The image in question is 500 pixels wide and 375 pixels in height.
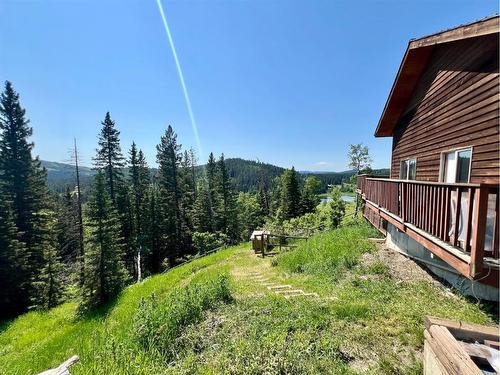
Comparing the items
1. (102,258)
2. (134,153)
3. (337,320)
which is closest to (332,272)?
(337,320)

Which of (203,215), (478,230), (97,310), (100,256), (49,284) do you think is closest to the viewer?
(478,230)

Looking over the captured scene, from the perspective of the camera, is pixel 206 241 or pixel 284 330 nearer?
pixel 284 330

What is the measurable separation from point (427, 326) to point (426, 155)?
22.1 feet

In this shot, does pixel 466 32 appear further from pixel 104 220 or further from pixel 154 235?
pixel 154 235

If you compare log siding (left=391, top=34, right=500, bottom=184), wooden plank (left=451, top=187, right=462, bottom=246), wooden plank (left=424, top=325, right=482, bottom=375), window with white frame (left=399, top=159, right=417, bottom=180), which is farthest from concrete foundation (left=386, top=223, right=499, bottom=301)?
wooden plank (left=424, top=325, right=482, bottom=375)

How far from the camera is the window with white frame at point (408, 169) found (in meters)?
9.60

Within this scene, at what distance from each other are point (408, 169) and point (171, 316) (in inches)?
396

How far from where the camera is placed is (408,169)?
10297 millimetres

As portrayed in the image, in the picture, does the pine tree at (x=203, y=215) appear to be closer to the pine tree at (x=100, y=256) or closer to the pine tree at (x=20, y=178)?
the pine tree at (x=20, y=178)

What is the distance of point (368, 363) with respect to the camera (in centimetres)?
431

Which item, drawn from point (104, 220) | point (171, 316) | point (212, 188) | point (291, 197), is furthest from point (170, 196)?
point (171, 316)

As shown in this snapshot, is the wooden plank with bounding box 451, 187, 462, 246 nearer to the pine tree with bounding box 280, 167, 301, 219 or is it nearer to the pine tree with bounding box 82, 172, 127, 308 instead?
the pine tree with bounding box 82, 172, 127, 308

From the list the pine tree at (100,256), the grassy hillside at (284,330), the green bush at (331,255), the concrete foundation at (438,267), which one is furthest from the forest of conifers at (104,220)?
the concrete foundation at (438,267)

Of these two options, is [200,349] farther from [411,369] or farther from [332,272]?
[332,272]
